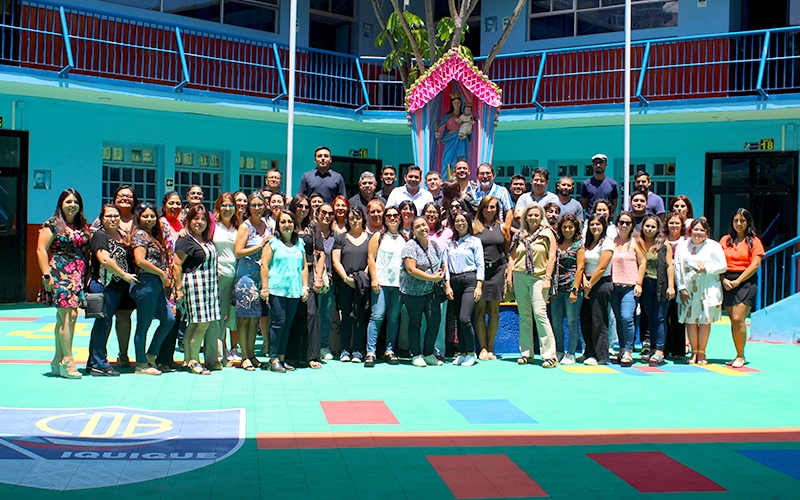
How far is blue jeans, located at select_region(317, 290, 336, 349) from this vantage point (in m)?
10.7

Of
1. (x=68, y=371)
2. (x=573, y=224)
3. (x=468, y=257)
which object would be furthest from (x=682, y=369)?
(x=68, y=371)

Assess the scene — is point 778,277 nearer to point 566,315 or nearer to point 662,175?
point 662,175

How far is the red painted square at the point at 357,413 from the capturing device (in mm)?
7480

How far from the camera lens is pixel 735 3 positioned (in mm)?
17688

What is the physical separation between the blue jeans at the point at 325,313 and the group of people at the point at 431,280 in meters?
0.02

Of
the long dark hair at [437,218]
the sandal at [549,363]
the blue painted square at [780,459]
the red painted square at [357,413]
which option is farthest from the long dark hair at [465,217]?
the blue painted square at [780,459]

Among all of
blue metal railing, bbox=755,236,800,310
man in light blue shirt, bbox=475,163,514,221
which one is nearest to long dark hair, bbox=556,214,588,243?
man in light blue shirt, bbox=475,163,514,221

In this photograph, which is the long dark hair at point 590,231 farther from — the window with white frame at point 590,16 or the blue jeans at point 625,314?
the window with white frame at point 590,16

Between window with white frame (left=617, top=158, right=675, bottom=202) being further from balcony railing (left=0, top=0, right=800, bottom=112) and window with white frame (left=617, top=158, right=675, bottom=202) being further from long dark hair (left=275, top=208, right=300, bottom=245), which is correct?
long dark hair (left=275, top=208, right=300, bottom=245)

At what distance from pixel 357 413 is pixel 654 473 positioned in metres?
2.62

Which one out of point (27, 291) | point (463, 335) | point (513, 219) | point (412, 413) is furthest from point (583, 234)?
point (27, 291)

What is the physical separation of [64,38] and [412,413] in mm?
9784

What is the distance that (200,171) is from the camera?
18.5 metres

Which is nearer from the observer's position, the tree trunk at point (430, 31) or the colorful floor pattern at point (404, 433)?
the colorful floor pattern at point (404, 433)
